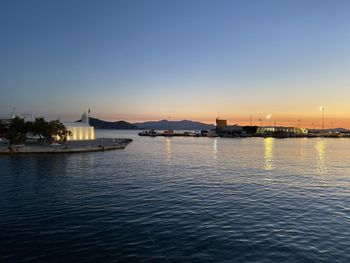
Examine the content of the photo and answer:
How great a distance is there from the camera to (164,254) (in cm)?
1780

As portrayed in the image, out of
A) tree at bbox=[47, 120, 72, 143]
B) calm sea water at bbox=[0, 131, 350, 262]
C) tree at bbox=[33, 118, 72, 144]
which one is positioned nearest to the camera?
calm sea water at bbox=[0, 131, 350, 262]

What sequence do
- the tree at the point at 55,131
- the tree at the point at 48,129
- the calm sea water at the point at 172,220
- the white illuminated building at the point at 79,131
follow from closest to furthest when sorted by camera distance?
the calm sea water at the point at 172,220
the tree at the point at 48,129
the tree at the point at 55,131
the white illuminated building at the point at 79,131

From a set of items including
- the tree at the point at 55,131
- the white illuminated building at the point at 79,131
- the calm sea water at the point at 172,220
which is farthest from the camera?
the white illuminated building at the point at 79,131

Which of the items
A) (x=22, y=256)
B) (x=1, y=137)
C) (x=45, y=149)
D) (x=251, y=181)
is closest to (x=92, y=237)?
(x=22, y=256)

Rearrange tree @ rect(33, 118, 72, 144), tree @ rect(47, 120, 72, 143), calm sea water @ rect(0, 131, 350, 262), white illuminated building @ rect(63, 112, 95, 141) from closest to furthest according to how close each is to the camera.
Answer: calm sea water @ rect(0, 131, 350, 262), tree @ rect(33, 118, 72, 144), tree @ rect(47, 120, 72, 143), white illuminated building @ rect(63, 112, 95, 141)

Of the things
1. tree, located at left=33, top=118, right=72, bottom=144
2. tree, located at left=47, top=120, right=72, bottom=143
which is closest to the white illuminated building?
tree, located at left=47, top=120, right=72, bottom=143

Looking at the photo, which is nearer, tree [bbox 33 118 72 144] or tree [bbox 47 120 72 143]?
tree [bbox 33 118 72 144]

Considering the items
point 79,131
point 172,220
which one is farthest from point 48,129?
point 172,220

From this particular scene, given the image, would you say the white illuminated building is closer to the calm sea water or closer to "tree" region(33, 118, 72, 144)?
"tree" region(33, 118, 72, 144)

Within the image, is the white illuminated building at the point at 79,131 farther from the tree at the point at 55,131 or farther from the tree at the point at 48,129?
the tree at the point at 48,129

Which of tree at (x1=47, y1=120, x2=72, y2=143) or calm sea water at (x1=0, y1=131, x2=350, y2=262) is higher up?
tree at (x1=47, y1=120, x2=72, y2=143)

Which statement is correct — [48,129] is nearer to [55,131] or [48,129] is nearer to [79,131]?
[55,131]

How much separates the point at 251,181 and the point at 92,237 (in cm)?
2956

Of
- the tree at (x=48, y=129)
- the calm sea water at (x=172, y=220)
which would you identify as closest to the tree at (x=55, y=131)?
the tree at (x=48, y=129)
